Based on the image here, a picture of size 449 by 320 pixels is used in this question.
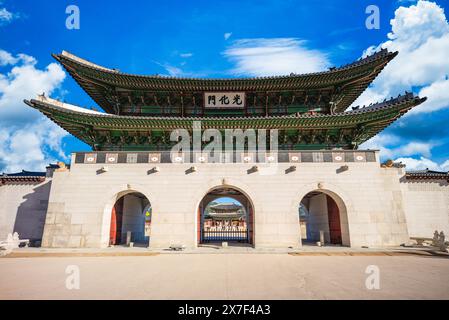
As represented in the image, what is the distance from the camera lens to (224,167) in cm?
1472

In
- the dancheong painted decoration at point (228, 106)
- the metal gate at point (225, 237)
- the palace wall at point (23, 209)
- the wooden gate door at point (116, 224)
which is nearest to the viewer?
the dancheong painted decoration at point (228, 106)

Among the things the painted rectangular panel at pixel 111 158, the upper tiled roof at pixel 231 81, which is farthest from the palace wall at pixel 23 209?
the upper tiled roof at pixel 231 81

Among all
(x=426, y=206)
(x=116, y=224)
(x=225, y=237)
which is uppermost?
(x=426, y=206)

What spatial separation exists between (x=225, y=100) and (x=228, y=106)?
0.49 m

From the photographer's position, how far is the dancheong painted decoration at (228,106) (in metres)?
14.3

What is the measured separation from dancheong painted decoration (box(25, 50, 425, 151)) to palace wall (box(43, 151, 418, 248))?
7.07 feet

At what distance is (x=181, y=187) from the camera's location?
14.5 metres

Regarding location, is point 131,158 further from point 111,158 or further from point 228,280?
point 228,280

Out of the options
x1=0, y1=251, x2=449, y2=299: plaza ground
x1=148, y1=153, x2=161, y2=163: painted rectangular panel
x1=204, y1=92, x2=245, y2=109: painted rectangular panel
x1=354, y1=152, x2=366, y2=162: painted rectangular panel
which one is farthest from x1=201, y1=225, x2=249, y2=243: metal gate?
x1=204, y1=92, x2=245, y2=109: painted rectangular panel

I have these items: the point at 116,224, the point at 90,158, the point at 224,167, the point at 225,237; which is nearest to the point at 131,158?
the point at 90,158

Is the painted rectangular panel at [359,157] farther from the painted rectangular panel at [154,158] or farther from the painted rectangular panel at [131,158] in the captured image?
the painted rectangular panel at [131,158]

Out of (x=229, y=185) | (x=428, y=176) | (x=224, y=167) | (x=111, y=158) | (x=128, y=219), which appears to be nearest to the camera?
(x=229, y=185)

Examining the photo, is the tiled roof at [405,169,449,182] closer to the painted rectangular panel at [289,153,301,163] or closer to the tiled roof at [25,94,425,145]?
the tiled roof at [25,94,425,145]

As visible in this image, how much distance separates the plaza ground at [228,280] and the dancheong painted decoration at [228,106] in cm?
810
